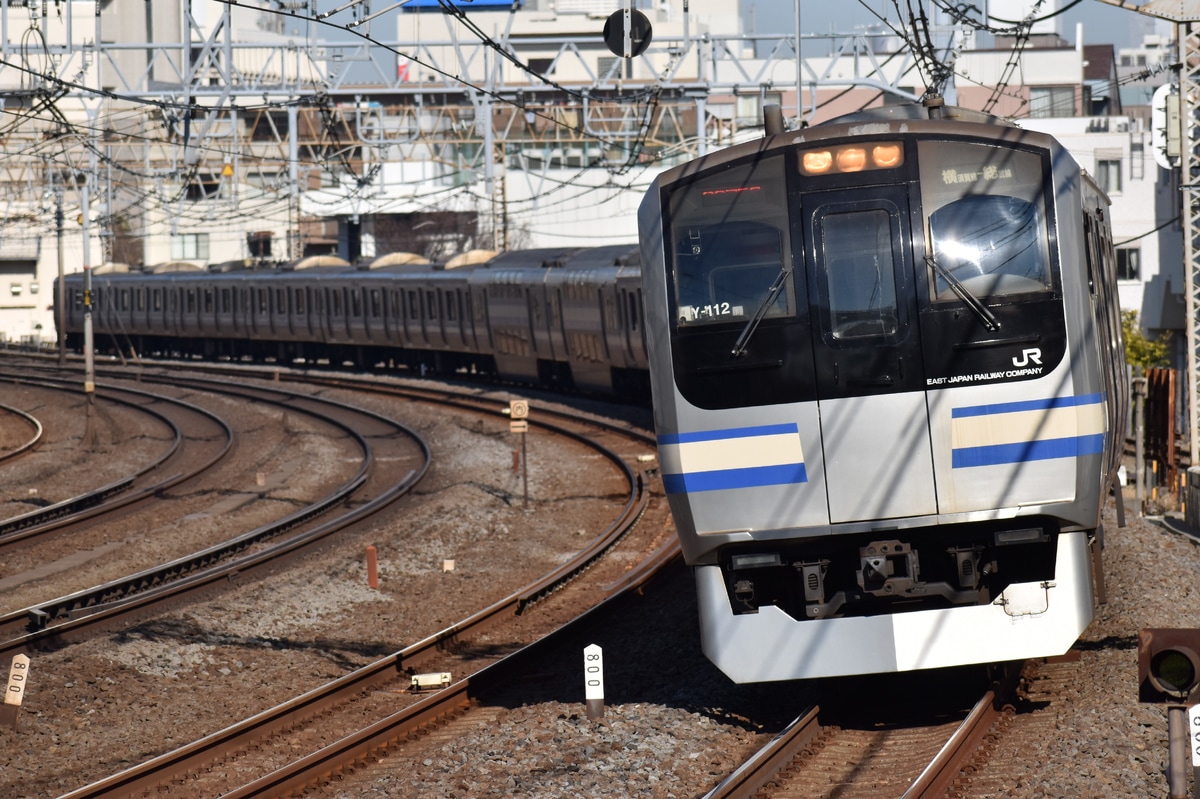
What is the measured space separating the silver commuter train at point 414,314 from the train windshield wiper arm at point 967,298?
47.5 ft

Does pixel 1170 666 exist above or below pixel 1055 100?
below

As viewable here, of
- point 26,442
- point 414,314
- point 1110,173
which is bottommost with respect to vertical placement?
point 26,442

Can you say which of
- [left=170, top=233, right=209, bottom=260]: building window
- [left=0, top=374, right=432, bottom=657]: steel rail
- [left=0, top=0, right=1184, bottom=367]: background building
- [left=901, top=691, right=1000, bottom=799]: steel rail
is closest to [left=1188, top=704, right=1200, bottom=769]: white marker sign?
[left=901, top=691, right=1000, bottom=799]: steel rail

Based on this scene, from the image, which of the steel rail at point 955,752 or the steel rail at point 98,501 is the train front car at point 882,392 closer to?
the steel rail at point 955,752

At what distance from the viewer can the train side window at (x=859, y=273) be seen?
780cm

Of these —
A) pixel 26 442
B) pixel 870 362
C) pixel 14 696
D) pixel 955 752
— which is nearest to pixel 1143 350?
pixel 26 442

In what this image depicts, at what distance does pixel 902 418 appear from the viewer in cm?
775

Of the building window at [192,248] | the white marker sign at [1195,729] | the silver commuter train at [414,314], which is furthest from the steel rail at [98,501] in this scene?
the building window at [192,248]

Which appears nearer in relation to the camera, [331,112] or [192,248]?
[331,112]

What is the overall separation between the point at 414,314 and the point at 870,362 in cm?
3034

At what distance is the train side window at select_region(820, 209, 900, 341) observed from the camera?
25.6 feet

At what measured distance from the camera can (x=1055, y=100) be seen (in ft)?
189

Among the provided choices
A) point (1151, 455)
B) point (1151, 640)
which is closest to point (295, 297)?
point (1151, 455)

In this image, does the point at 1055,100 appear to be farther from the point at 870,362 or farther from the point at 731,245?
the point at 870,362
